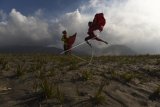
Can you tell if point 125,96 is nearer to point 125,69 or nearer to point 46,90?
point 46,90

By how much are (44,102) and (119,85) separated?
125 inches

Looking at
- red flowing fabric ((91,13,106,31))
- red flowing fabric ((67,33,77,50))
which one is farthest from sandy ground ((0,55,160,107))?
red flowing fabric ((67,33,77,50))

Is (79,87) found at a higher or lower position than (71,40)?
lower

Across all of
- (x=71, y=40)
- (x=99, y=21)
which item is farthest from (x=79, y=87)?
(x=71, y=40)

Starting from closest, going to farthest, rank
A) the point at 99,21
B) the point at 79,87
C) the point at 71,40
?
the point at 79,87
the point at 99,21
the point at 71,40

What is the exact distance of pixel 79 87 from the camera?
39.2ft

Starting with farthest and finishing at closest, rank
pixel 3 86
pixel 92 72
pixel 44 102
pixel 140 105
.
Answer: pixel 92 72
pixel 3 86
pixel 140 105
pixel 44 102

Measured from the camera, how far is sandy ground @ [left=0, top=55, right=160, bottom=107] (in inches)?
423

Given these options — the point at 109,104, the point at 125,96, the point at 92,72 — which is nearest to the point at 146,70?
the point at 92,72

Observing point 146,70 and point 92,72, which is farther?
point 146,70

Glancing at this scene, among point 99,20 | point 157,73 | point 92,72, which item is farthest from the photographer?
point 99,20

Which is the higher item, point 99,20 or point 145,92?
point 99,20

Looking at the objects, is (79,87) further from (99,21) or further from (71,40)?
(71,40)

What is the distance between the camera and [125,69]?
609 inches
